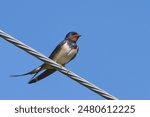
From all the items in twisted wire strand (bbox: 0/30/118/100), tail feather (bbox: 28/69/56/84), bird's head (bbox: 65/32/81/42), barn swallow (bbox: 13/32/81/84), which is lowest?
twisted wire strand (bbox: 0/30/118/100)

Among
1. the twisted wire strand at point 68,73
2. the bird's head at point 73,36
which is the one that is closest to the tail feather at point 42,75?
the bird's head at point 73,36

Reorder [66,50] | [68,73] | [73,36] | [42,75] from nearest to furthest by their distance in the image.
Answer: [68,73] → [42,75] → [66,50] → [73,36]

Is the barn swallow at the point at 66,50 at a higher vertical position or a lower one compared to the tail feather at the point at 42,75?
higher

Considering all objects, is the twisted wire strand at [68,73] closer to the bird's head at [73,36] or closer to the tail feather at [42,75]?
the tail feather at [42,75]

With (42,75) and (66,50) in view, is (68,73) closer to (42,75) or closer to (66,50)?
(42,75)

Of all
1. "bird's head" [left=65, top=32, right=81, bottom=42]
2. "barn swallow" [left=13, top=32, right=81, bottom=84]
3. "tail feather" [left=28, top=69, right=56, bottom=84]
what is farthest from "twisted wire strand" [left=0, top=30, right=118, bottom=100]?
"bird's head" [left=65, top=32, right=81, bottom=42]

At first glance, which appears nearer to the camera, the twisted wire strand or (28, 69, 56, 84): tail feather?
the twisted wire strand

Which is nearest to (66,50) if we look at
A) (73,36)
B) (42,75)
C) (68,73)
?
(73,36)

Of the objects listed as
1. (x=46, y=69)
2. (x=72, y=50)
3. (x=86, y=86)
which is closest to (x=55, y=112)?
(x=86, y=86)

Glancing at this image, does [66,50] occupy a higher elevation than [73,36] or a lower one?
lower

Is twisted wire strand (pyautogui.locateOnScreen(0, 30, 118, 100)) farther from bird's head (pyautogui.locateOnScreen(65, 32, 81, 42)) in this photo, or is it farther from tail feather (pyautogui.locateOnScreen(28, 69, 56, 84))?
bird's head (pyautogui.locateOnScreen(65, 32, 81, 42))

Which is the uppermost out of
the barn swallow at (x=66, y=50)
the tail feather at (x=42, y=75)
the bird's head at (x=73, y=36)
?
the bird's head at (x=73, y=36)
